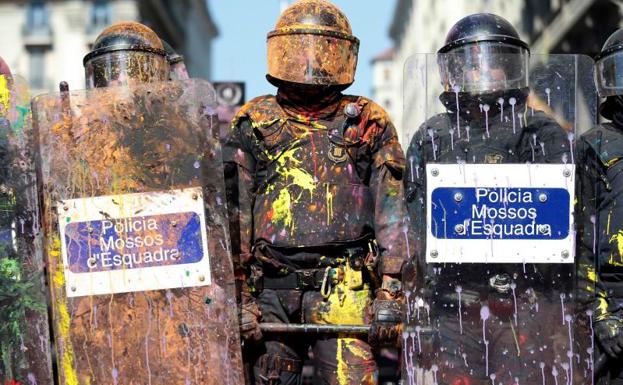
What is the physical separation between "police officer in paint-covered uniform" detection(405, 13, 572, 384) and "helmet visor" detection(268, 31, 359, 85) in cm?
65

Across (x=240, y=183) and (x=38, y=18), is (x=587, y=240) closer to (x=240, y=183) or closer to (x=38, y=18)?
(x=240, y=183)

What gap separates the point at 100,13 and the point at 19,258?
4504 centimetres

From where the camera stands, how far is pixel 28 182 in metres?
4.84

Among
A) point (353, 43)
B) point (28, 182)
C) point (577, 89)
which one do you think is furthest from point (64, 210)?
point (577, 89)

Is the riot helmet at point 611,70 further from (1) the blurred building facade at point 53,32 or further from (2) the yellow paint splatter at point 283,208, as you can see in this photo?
(1) the blurred building facade at point 53,32

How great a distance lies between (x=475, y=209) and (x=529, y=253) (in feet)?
1.02

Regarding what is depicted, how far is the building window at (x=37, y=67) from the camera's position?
1879 inches

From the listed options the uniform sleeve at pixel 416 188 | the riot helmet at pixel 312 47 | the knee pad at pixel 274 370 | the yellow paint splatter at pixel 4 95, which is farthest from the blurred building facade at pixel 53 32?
the uniform sleeve at pixel 416 188

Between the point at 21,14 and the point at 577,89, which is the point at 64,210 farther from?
the point at 21,14

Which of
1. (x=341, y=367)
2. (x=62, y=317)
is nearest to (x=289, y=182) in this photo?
(x=341, y=367)

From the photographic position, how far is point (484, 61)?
4.89 meters

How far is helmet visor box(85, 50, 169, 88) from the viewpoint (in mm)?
5398

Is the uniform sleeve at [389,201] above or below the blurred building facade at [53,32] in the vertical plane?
below

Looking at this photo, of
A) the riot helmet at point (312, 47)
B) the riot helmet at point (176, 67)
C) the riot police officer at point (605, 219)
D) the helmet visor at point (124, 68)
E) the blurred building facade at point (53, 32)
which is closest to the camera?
the riot police officer at point (605, 219)
